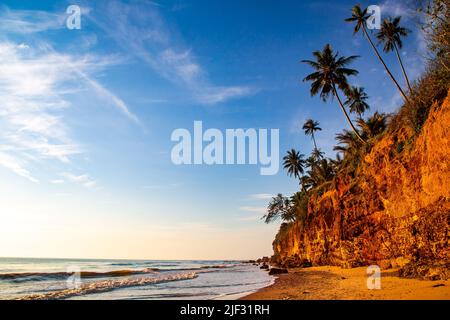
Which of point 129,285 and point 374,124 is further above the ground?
point 374,124

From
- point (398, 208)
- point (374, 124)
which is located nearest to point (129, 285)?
point (398, 208)

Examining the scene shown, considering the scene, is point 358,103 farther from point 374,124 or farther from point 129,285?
point 129,285

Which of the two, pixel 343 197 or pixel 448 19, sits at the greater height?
pixel 448 19

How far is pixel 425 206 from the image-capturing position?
520 inches

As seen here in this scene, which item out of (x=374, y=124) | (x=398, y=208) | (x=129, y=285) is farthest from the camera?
(x=374, y=124)

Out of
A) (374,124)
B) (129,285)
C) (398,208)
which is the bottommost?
(129,285)

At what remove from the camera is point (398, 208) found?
1605cm

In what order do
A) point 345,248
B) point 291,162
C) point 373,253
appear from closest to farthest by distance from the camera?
point 373,253, point 345,248, point 291,162

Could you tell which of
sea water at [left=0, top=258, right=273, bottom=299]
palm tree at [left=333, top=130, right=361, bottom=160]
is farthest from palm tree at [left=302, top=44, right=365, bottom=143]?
sea water at [left=0, top=258, right=273, bottom=299]

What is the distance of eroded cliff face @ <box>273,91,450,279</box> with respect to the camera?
11891 millimetres

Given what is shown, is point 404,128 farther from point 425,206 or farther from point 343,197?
point 343,197
